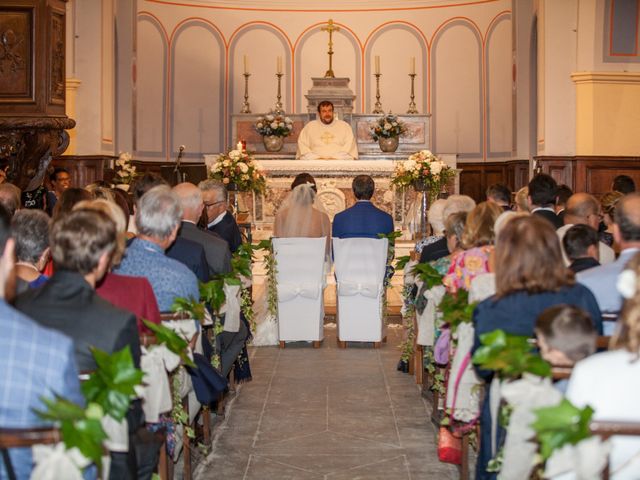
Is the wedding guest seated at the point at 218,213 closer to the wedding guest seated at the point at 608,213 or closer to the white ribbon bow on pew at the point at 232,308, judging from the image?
the white ribbon bow on pew at the point at 232,308

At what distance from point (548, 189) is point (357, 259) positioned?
2.30m

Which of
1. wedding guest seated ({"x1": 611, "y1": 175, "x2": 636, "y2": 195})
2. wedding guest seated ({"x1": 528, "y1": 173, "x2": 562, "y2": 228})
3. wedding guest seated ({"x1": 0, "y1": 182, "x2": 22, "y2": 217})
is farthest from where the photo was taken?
wedding guest seated ({"x1": 611, "y1": 175, "x2": 636, "y2": 195})

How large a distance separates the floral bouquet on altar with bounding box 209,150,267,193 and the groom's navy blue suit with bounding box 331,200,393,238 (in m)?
2.75

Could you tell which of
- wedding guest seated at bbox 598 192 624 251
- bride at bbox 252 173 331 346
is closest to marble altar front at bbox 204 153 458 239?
bride at bbox 252 173 331 346

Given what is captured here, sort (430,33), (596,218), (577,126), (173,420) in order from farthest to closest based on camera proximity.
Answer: (430,33)
(577,126)
(596,218)
(173,420)

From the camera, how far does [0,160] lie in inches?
308

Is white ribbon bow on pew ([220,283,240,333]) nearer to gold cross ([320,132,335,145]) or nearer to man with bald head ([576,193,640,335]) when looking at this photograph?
man with bald head ([576,193,640,335])

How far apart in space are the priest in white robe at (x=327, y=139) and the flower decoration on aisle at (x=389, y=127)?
1.34 ft

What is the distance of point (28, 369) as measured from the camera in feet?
9.43

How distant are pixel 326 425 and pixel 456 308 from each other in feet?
5.96

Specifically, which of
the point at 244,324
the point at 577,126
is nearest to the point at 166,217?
the point at 244,324

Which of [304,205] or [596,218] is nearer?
[596,218]

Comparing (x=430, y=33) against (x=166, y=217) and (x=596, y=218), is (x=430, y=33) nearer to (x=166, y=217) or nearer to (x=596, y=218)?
(x=596, y=218)

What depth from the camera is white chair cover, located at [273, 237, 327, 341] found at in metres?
9.20
